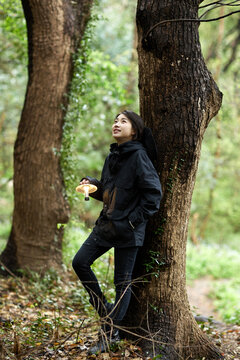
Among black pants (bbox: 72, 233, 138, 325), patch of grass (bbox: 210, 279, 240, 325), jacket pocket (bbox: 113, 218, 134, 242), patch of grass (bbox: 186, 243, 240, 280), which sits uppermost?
jacket pocket (bbox: 113, 218, 134, 242)

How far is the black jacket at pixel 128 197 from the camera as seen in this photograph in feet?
11.3

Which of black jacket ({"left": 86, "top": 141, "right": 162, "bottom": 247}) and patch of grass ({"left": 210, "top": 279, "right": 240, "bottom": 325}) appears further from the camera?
patch of grass ({"left": 210, "top": 279, "right": 240, "bottom": 325})

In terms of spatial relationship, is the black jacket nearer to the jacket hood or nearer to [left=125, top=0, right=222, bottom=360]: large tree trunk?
the jacket hood

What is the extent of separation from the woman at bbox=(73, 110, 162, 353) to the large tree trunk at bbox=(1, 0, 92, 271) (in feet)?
8.33

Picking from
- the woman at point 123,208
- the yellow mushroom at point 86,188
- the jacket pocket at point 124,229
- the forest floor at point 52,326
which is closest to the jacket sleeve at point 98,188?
the woman at point 123,208

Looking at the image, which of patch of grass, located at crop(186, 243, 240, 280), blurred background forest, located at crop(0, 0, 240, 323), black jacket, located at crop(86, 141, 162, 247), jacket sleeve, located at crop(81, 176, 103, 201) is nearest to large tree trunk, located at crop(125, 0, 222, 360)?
black jacket, located at crop(86, 141, 162, 247)

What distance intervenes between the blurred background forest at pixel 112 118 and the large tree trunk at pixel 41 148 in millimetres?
294

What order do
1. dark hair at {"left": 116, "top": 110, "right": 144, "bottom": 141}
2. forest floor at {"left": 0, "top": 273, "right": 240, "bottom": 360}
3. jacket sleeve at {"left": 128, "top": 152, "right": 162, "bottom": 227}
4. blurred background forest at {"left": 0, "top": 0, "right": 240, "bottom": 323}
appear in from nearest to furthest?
jacket sleeve at {"left": 128, "top": 152, "right": 162, "bottom": 227} < forest floor at {"left": 0, "top": 273, "right": 240, "bottom": 360} < dark hair at {"left": 116, "top": 110, "right": 144, "bottom": 141} < blurred background forest at {"left": 0, "top": 0, "right": 240, "bottom": 323}

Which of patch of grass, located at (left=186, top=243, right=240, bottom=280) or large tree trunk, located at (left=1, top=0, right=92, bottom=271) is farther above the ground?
large tree trunk, located at (left=1, top=0, right=92, bottom=271)

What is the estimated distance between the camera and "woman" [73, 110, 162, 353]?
11.4 ft

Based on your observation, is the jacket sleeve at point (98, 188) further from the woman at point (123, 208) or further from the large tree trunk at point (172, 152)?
the large tree trunk at point (172, 152)

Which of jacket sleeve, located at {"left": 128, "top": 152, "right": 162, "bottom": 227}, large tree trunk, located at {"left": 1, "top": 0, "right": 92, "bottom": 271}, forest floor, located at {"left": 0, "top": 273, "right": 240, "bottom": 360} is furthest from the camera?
large tree trunk, located at {"left": 1, "top": 0, "right": 92, "bottom": 271}

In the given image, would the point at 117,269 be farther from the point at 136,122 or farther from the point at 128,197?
the point at 136,122

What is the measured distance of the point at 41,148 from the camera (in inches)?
244
